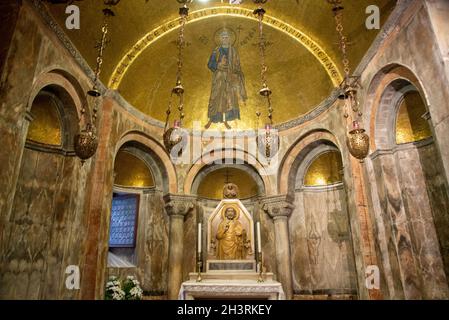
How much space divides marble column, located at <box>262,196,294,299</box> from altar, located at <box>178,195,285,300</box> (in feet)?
2.91

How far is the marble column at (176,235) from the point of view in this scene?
8.71 m

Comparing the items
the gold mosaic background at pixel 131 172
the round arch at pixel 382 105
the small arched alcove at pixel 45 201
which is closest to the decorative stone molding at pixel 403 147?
the round arch at pixel 382 105

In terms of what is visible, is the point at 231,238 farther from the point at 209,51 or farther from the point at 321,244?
the point at 209,51

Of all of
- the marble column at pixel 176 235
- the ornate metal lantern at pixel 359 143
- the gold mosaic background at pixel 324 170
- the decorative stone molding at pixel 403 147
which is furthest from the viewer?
the gold mosaic background at pixel 324 170

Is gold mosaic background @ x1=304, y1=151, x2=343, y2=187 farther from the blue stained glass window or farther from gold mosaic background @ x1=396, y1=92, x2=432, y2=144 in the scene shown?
the blue stained glass window

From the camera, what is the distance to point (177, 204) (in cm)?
935

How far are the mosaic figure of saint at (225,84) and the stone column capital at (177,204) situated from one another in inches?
101

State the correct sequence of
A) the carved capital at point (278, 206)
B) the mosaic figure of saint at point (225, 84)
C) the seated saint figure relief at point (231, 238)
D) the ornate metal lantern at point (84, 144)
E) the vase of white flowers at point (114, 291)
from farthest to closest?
the mosaic figure of saint at point (225, 84) < the carved capital at point (278, 206) < the seated saint figure relief at point (231, 238) < the vase of white flowers at point (114, 291) < the ornate metal lantern at point (84, 144)

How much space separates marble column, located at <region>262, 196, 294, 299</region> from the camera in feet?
28.7

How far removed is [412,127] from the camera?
6609mm

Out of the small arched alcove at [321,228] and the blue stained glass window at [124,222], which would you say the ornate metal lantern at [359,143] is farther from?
the blue stained glass window at [124,222]

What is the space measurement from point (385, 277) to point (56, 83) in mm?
7562

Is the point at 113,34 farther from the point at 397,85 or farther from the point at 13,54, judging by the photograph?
the point at 397,85

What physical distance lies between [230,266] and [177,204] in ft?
8.84
